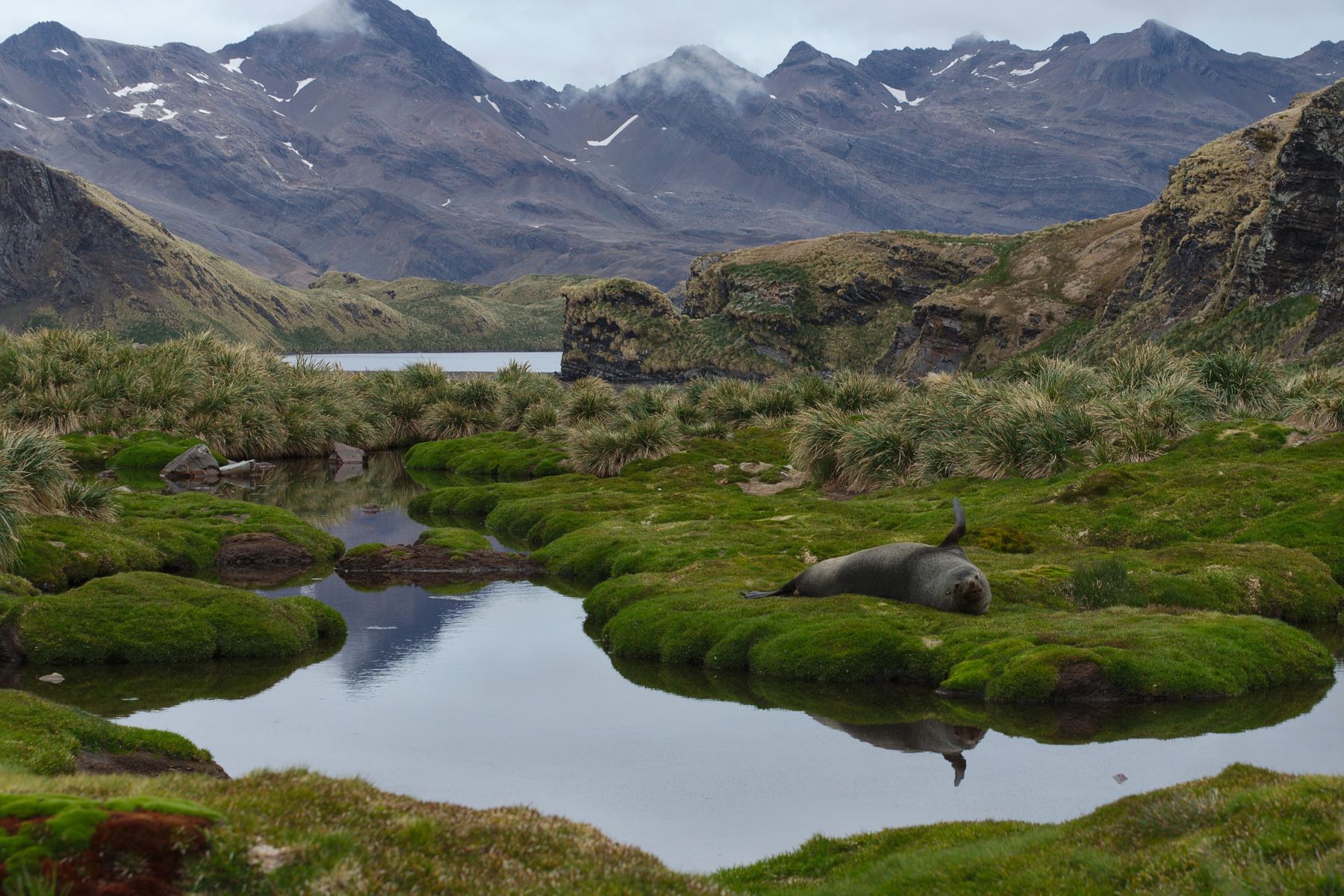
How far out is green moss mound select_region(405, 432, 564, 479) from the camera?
42.2 metres

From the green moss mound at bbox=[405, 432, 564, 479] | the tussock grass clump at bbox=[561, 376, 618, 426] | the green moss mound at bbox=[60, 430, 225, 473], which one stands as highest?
the tussock grass clump at bbox=[561, 376, 618, 426]

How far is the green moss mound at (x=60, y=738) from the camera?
10.1 m

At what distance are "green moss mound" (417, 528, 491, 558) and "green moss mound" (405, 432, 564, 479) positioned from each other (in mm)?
12602

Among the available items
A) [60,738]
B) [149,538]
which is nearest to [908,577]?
[60,738]

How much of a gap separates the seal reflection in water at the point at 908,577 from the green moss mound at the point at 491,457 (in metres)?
22.6

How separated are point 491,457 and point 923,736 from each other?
33406 millimetres

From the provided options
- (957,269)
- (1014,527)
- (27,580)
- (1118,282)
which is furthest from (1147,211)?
(27,580)

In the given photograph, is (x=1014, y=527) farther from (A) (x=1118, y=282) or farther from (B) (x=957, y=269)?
(B) (x=957, y=269)

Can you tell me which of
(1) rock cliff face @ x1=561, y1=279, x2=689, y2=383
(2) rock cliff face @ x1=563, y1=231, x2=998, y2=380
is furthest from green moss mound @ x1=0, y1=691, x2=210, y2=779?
(1) rock cliff face @ x1=561, y1=279, x2=689, y2=383

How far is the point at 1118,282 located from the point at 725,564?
69223 mm

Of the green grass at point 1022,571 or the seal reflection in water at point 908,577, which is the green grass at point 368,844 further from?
the seal reflection in water at point 908,577

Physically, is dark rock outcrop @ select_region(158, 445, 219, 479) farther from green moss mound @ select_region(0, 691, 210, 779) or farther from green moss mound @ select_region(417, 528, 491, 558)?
green moss mound @ select_region(0, 691, 210, 779)

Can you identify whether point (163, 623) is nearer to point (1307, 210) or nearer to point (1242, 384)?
point (1242, 384)

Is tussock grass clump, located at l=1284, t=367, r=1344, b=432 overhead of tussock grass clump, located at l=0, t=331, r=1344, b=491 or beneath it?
overhead
